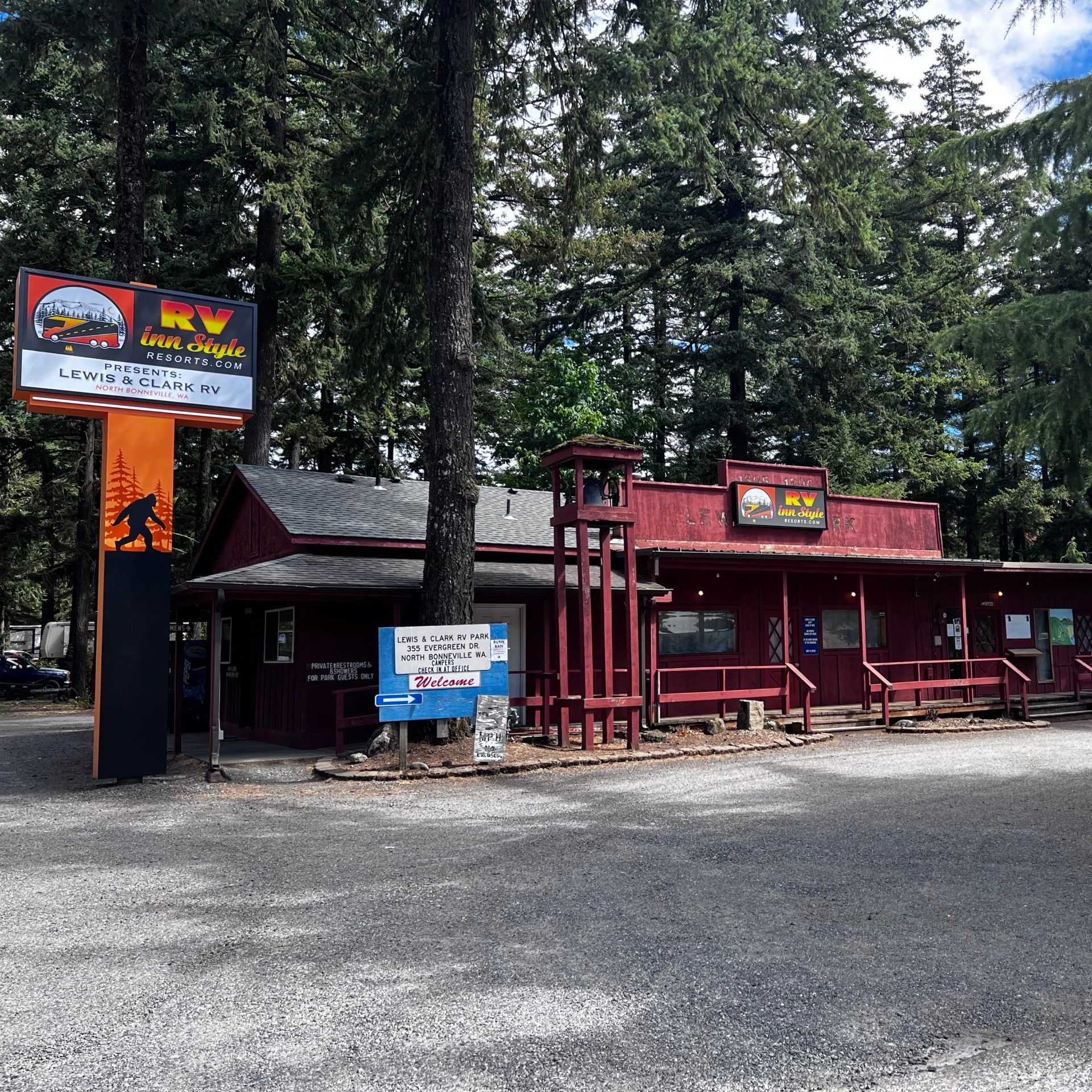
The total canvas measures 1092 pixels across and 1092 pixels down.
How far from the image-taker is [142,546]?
40.1 ft

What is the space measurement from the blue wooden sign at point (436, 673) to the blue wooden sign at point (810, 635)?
8674mm

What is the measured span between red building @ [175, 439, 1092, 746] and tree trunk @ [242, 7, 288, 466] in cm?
396

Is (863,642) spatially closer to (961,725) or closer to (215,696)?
(961,725)

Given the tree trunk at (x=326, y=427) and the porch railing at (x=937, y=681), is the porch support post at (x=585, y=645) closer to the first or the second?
the porch railing at (x=937, y=681)

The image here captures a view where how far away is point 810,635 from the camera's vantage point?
1980 cm

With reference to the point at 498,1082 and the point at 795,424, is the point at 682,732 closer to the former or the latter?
the point at 498,1082

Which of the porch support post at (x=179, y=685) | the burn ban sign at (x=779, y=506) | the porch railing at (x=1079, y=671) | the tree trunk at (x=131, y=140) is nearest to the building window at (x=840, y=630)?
the burn ban sign at (x=779, y=506)

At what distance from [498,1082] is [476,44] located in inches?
640

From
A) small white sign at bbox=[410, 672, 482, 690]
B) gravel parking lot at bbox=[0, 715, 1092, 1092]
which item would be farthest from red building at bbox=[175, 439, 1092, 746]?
gravel parking lot at bbox=[0, 715, 1092, 1092]

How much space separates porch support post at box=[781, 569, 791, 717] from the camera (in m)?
17.5

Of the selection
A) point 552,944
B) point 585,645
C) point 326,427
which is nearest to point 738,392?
point 326,427

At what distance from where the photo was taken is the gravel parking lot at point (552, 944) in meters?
3.89

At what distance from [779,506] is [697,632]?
332cm

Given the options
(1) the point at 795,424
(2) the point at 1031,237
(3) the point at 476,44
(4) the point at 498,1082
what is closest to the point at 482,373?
(1) the point at 795,424
